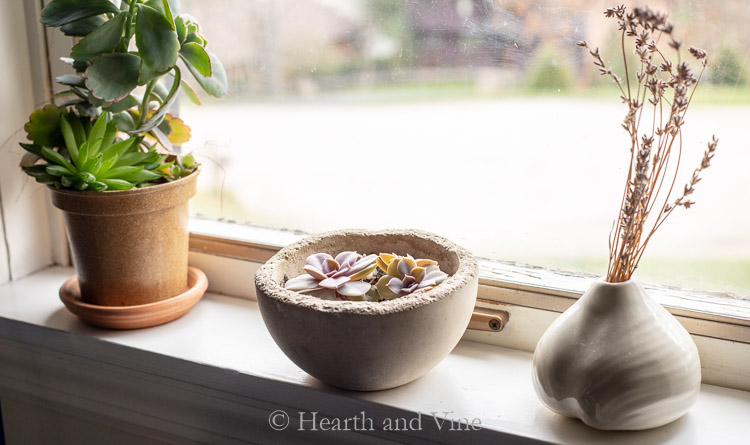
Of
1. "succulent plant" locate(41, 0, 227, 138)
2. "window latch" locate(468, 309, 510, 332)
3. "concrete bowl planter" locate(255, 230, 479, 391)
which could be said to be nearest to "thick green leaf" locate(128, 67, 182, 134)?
"succulent plant" locate(41, 0, 227, 138)

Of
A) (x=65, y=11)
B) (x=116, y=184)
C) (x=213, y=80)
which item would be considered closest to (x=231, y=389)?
(x=116, y=184)

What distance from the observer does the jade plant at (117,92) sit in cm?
81

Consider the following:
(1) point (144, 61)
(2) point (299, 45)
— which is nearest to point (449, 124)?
(2) point (299, 45)

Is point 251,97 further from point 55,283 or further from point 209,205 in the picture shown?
point 55,283

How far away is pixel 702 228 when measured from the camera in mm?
846

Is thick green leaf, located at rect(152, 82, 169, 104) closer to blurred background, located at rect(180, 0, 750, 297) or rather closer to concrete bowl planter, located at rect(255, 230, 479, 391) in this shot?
blurred background, located at rect(180, 0, 750, 297)

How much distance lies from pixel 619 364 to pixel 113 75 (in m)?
0.69

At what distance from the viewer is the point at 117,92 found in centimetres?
82

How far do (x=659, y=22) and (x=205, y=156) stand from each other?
29.4 inches

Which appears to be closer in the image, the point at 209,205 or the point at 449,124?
the point at 449,124

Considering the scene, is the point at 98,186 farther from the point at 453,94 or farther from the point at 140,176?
the point at 453,94

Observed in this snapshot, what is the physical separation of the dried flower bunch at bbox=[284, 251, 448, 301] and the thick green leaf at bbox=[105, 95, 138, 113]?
334mm

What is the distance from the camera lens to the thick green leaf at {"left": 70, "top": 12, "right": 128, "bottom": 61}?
82 centimetres

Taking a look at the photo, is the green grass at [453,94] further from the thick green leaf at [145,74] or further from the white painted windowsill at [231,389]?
the white painted windowsill at [231,389]
